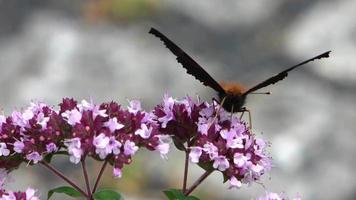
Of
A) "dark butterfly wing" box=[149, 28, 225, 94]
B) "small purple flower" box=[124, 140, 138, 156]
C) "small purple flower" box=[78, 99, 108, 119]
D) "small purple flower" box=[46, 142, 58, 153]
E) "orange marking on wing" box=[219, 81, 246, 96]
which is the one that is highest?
"dark butterfly wing" box=[149, 28, 225, 94]

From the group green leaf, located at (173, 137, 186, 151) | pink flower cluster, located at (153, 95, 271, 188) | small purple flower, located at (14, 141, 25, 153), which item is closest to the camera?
small purple flower, located at (14, 141, 25, 153)

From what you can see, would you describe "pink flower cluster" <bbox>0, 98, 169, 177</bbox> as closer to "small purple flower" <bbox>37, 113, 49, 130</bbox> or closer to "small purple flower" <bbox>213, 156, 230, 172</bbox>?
"small purple flower" <bbox>37, 113, 49, 130</bbox>

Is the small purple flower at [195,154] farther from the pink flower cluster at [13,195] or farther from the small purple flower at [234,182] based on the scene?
the pink flower cluster at [13,195]

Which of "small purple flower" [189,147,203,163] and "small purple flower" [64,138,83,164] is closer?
"small purple flower" [64,138,83,164]

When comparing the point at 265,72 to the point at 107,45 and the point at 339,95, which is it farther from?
the point at 107,45

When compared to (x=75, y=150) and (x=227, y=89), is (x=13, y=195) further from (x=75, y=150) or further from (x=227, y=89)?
(x=227, y=89)

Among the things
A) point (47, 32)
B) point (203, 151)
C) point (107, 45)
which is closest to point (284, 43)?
point (107, 45)

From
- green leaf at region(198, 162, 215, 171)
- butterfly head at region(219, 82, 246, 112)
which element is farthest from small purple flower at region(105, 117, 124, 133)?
butterfly head at region(219, 82, 246, 112)
